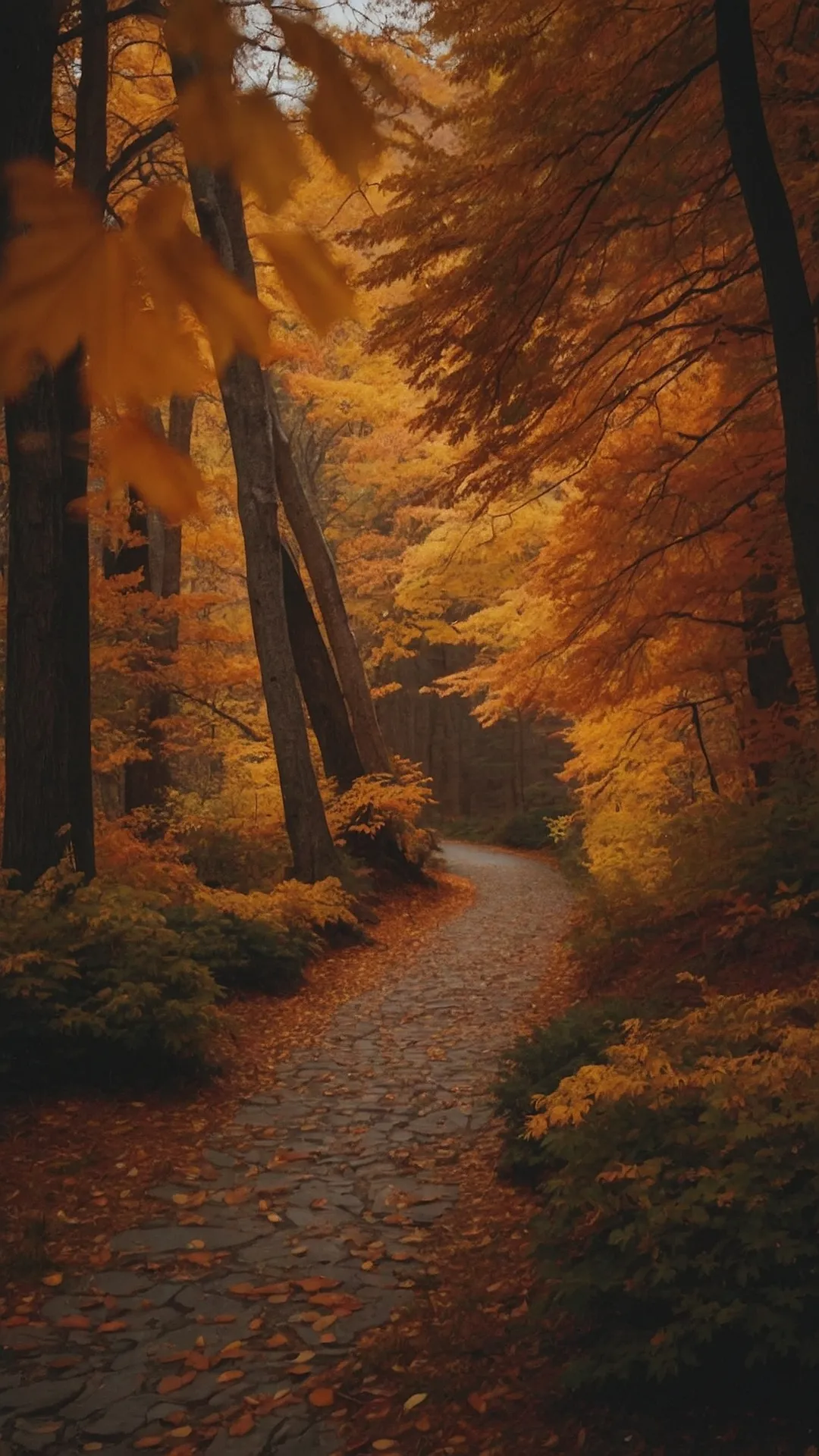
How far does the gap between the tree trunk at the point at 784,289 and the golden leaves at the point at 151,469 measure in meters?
2.27

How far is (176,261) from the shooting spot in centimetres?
138

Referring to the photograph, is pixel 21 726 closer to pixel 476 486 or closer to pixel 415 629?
pixel 476 486

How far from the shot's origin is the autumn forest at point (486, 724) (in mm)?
1767

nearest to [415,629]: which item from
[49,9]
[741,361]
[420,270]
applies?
[741,361]

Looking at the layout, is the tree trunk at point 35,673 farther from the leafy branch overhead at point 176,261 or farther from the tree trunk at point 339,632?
the tree trunk at point 339,632

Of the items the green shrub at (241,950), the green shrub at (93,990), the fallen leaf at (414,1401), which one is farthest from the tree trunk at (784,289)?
the green shrub at (241,950)

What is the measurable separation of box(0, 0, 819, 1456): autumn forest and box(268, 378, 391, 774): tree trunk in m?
2.63

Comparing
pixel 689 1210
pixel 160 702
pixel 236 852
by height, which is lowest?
pixel 689 1210

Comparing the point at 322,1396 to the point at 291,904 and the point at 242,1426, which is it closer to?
the point at 242,1426

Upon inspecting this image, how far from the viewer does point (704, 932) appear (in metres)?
6.20

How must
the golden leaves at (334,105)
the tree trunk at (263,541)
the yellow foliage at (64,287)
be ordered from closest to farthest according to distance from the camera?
the yellow foliage at (64,287)
the golden leaves at (334,105)
the tree trunk at (263,541)

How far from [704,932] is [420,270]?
4.26 meters

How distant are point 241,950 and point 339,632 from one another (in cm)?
682

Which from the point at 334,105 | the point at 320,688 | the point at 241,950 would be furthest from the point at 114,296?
the point at 320,688
